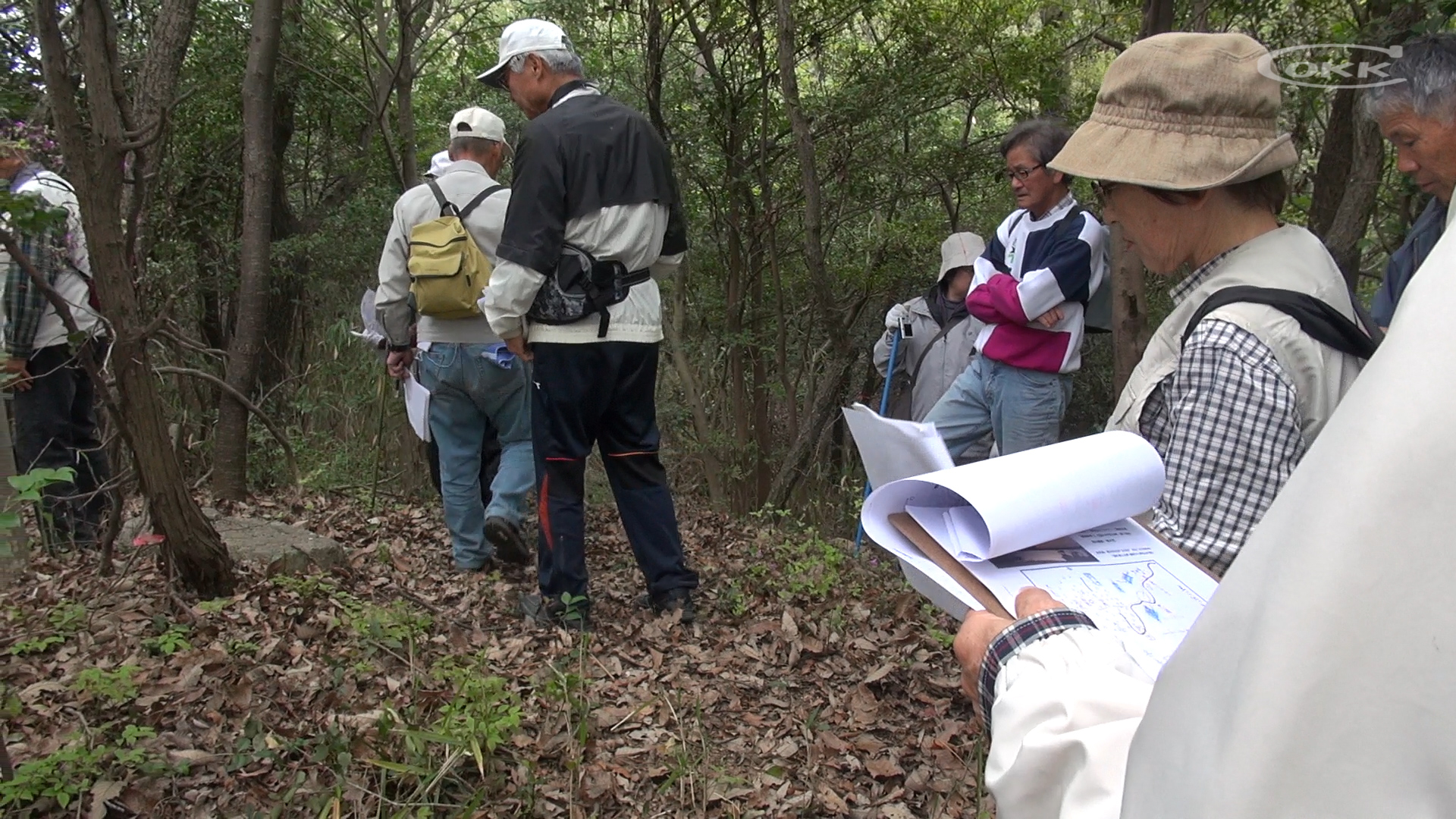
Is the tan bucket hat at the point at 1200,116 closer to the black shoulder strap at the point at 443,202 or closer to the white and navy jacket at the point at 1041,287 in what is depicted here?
the white and navy jacket at the point at 1041,287

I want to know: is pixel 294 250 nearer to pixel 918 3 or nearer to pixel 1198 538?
pixel 918 3

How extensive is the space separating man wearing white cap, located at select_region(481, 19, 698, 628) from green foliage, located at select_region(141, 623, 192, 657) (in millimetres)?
1279

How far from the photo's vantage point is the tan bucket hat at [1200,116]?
5.78 feet

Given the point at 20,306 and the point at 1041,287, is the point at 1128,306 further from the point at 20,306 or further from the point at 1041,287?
the point at 20,306

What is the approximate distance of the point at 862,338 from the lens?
846 cm

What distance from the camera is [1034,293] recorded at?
4.27m

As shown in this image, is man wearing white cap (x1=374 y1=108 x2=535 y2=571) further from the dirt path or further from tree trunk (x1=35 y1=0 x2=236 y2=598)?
tree trunk (x1=35 y1=0 x2=236 y2=598)

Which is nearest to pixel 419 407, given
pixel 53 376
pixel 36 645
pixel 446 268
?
pixel 446 268

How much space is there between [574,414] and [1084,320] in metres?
2.24

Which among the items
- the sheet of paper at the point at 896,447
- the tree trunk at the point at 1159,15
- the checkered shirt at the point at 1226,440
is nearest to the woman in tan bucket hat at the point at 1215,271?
the checkered shirt at the point at 1226,440

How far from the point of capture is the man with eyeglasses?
430cm

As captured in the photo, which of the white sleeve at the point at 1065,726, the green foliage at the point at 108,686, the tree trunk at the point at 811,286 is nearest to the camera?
the white sleeve at the point at 1065,726

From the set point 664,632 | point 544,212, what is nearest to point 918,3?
point 544,212

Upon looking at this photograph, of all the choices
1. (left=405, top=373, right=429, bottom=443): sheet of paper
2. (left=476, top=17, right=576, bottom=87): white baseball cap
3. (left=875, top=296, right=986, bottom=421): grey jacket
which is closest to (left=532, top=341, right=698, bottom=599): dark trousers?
(left=405, top=373, right=429, bottom=443): sheet of paper
